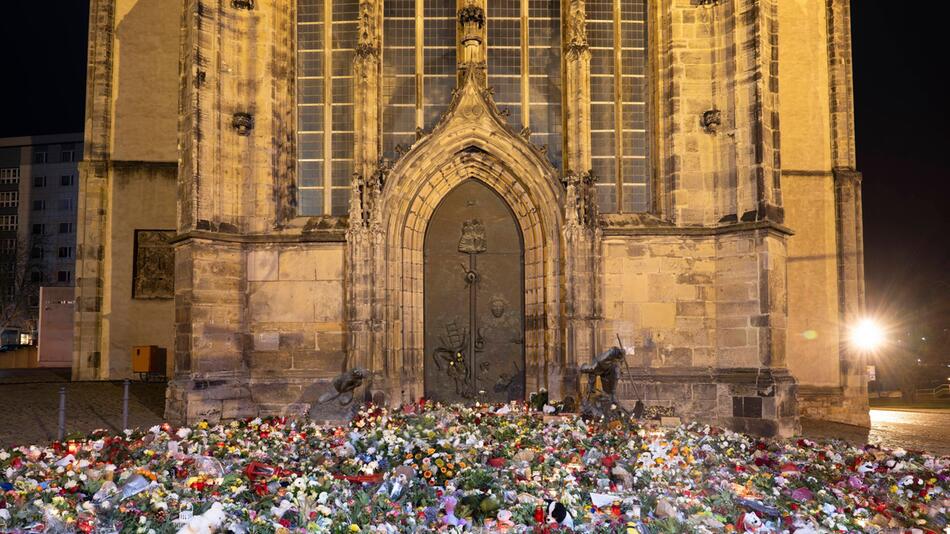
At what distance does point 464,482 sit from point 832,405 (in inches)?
560

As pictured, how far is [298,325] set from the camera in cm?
1525

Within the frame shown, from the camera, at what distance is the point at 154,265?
73.5ft

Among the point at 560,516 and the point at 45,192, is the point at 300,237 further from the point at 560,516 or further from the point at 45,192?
the point at 45,192

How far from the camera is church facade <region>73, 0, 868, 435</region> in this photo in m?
14.8

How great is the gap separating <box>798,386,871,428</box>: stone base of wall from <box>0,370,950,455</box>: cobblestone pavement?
0.40 m

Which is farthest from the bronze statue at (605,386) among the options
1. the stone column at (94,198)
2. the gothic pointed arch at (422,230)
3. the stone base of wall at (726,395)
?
the stone column at (94,198)

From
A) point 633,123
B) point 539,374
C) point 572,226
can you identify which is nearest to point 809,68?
point 633,123

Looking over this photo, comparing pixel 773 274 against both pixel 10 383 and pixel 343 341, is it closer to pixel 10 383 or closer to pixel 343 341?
pixel 343 341

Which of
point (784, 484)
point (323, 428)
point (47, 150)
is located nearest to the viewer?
point (784, 484)

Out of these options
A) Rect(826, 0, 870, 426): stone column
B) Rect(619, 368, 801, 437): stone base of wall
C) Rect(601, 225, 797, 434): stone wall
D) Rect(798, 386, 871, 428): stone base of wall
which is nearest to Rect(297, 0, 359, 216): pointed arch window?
Rect(601, 225, 797, 434): stone wall

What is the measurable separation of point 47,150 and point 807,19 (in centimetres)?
8407

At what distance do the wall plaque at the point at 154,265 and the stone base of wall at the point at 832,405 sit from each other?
617 inches

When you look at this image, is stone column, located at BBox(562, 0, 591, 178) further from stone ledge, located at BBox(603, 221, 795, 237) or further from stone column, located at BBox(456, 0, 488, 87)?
stone column, located at BBox(456, 0, 488, 87)

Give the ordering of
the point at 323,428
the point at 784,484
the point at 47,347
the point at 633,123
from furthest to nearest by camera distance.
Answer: the point at 47,347, the point at 633,123, the point at 323,428, the point at 784,484
